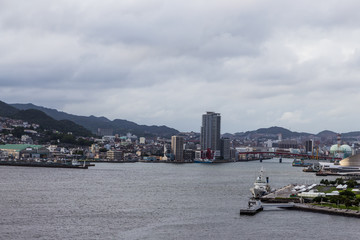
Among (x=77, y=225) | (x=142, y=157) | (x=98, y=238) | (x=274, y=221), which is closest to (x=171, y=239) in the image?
(x=98, y=238)

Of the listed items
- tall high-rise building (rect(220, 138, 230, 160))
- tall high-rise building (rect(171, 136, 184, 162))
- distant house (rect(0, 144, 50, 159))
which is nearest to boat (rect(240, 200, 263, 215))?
distant house (rect(0, 144, 50, 159))

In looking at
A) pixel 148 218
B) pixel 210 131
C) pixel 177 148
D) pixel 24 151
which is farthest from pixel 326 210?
pixel 210 131

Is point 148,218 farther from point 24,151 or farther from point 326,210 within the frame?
point 24,151

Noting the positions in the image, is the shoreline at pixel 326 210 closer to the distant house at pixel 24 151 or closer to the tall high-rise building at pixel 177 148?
the distant house at pixel 24 151

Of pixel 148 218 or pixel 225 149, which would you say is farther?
pixel 225 149

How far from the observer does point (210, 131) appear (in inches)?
6225

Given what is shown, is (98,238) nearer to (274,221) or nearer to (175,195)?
(274,221)

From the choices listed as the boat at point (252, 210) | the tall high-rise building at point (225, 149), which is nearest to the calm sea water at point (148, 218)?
the boat at point (252, 210)

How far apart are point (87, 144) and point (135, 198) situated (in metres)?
99.2

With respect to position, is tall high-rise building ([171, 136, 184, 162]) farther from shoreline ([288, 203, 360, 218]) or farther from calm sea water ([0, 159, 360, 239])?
shoreline ([288, 203, 360, 218])

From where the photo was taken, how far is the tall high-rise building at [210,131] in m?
154

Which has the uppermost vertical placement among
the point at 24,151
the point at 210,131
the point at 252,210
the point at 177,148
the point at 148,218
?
the point at 210,131

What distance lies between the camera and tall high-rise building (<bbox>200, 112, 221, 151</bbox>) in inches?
6058

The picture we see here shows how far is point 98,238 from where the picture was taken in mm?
21906
